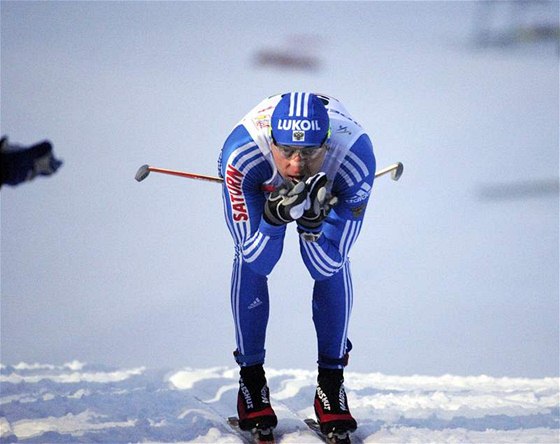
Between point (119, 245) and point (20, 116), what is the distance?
227cm

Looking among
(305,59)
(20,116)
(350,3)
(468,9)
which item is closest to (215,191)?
(20,116)

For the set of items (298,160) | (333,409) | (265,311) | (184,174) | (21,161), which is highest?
(184,174)

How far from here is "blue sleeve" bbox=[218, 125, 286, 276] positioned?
13.8 ft

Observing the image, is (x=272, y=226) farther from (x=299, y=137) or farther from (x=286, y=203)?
(x=299, y=137)

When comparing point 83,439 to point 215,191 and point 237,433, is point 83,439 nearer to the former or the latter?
point 237,433

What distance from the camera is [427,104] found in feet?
34.6

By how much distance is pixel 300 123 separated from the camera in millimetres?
4027

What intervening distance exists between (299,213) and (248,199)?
47 cm

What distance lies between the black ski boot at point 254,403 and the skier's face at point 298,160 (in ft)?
3.11

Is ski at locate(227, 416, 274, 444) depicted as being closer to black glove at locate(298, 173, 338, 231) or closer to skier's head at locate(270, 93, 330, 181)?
black glove at locate(298, 173, 338, 231)

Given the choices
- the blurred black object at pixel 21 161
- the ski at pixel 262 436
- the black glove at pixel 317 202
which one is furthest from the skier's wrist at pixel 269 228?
the blurred black object at pixel 21 161

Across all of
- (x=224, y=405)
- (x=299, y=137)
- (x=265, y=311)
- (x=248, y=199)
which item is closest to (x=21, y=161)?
(x=299, y=137)

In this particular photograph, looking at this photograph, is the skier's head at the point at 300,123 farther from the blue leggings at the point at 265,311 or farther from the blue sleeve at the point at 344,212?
the blue leggings at the point at 265,311

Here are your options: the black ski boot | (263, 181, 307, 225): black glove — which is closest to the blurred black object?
(263, 181, 307, 225): black glove
